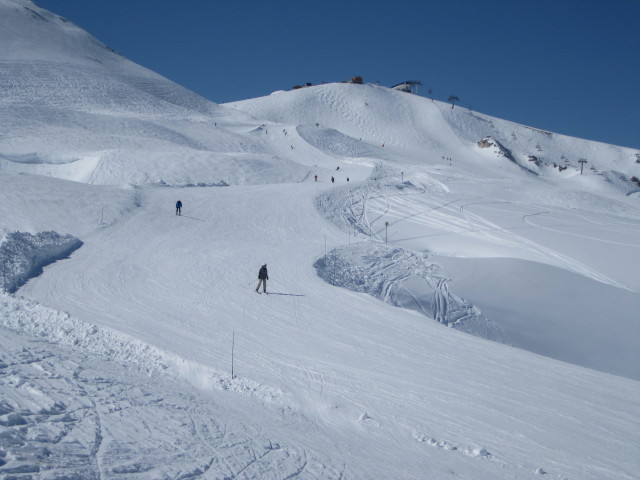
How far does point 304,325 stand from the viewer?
11.5m

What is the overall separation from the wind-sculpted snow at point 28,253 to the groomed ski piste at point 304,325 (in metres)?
0.08

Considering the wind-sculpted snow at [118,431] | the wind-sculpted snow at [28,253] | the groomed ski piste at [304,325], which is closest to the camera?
the wind-sculpted snow at [118,431]

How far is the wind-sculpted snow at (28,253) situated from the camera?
530 inches

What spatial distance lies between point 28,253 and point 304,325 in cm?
969

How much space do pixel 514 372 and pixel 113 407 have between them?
7.47m

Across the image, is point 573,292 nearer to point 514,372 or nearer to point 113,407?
point 514,372

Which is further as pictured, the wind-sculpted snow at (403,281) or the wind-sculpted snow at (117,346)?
the wind-sculpted snow at (403,281)

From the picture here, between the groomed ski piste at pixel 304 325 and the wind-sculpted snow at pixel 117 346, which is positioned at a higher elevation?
the groomed ski piste at pixel 304 325

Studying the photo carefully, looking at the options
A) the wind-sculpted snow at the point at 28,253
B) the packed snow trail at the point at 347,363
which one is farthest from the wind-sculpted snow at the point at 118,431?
the wind-sculpted snow at the point at 28,253

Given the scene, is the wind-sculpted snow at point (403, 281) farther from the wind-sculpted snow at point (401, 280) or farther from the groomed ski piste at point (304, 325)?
the groomed ski piste at point (304, 325)

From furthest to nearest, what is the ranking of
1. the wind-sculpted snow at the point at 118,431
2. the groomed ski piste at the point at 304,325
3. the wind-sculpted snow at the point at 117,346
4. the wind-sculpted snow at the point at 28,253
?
1. the wind-sculpted snow at the point at 28,253
2. the wind-sculpted snow at the point at 117,346
3. the groomed ski piste at the point at 304,325
4. the wind-sculpted snow at the point at 118,431

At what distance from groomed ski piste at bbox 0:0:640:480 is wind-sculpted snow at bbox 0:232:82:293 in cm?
8

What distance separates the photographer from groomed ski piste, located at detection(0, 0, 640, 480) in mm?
6137

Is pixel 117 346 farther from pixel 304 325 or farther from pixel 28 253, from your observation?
pixel 28 253
